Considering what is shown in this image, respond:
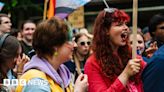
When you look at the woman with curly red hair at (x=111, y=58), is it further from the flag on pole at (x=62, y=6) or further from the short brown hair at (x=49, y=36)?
the flag on pole at (x=62, y=6)

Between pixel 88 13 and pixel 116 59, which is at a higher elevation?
pixel 116 59

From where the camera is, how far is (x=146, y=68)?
3.72 m

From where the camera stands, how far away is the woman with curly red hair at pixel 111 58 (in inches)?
159

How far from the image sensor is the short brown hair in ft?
12.0

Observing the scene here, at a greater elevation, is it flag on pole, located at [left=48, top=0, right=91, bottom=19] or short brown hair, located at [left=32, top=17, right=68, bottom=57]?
short brown hair, located at [left=32, top=17, right=68, bottom=57]

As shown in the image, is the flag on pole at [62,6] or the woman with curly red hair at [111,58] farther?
the flag on pole at [62,6]

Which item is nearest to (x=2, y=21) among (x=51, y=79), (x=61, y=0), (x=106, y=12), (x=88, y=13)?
(x=61, y=0)

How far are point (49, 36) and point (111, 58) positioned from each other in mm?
712

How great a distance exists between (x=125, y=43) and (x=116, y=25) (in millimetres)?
174

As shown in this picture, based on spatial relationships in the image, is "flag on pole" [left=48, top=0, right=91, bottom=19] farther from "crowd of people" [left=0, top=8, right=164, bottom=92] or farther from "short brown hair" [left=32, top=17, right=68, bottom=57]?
"short brown hair" [left=32, top=17, right=68, bottom=57]

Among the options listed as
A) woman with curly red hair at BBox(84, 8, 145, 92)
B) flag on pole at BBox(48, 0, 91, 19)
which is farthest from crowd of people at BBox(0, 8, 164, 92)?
flag on pole at BBox(48, 0, 91, 19)

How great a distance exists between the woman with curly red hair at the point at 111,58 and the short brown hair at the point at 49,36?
514 mm

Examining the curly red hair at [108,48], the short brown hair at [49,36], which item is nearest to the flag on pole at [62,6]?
the curly red hair at [108,48]

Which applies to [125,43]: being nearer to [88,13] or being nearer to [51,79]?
[51,79]
